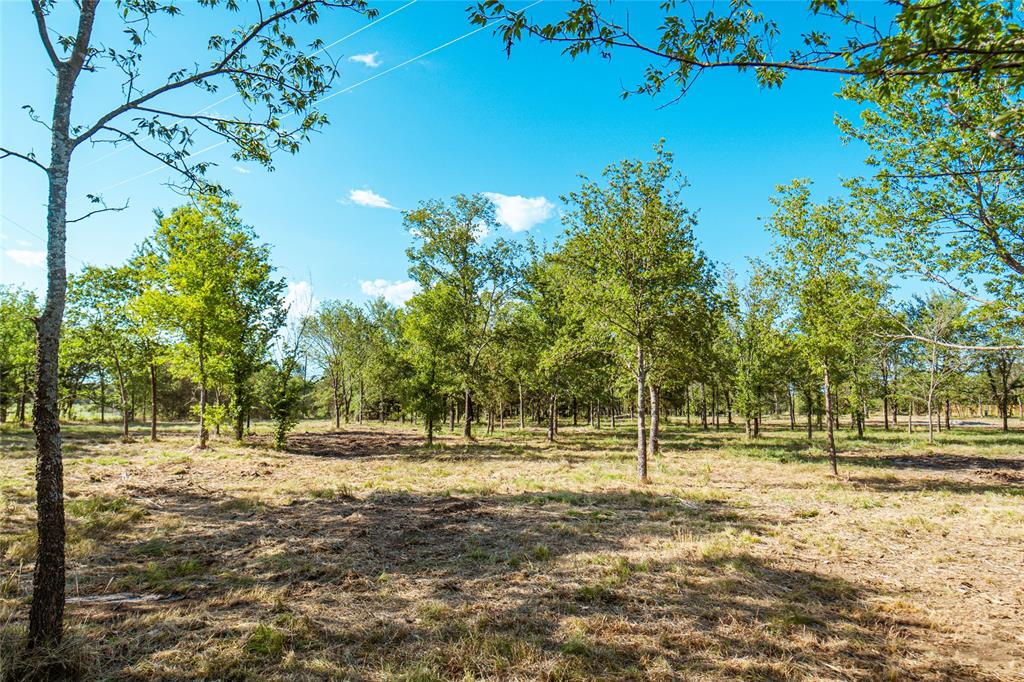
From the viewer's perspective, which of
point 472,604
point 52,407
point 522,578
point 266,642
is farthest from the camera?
point 522,578

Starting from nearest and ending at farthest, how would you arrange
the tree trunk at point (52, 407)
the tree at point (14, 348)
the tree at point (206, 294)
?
1. the tree trunk at point (52, 407)
2. the tree at point (206, 294)
3. the tree at point (14, 348)

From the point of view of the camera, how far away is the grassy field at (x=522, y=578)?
466cm

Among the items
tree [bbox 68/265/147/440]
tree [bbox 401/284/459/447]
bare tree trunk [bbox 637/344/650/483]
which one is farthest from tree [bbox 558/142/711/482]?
tree [bbox 68/265/147/440]

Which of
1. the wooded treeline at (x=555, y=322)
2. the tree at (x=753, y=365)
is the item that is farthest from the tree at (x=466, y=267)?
the tree at (x=753, y=365)

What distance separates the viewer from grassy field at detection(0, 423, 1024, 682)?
466cm

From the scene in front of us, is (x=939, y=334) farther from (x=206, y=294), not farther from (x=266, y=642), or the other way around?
(x=206, y=294)

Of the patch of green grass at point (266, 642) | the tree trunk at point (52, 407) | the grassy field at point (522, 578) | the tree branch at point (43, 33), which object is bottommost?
the grassy field at point (522, 578)

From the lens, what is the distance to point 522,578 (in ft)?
22.7

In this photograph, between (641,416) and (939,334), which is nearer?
(641,416)

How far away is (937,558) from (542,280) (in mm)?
25285

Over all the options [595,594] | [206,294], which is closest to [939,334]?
[595,594]

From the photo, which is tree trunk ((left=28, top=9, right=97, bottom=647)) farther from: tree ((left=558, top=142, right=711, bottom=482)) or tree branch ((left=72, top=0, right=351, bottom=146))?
tree ((left=558, top=142, right=711, bottom=482))

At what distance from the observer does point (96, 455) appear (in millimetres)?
18578

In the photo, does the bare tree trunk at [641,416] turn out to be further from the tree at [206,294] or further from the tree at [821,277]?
the tree at [206,294]
